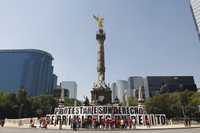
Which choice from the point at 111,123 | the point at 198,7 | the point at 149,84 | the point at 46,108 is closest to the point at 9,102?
the point at 46,108

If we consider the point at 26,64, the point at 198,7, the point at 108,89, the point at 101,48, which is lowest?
the point at 108,89

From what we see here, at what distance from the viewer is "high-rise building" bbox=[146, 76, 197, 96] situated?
14069 cm

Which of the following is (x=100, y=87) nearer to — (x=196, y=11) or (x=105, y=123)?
(x=105, y=123)

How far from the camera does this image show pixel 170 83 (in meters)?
146

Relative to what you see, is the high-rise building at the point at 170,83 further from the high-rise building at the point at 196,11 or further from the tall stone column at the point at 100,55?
the tall stone column at the point at 100,55

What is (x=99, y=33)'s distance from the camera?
238 feet

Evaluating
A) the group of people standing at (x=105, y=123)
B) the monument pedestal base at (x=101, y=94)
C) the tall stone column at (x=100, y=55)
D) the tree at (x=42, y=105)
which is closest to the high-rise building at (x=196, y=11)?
the tall stone column at (x=100, y=55)

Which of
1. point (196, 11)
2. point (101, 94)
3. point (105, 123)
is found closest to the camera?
point (105, 123)

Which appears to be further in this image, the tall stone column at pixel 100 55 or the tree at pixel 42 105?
the tree at pixel 42 105

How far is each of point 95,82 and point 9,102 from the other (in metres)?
35.0

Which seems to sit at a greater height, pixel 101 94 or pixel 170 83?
pixel 170 83

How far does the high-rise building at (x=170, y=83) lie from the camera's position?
140688mm

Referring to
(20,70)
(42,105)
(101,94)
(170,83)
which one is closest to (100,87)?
(101,94)

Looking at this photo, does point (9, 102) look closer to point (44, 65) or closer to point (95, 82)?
point (95, 82)
